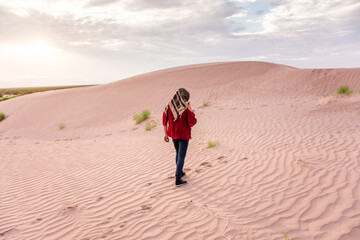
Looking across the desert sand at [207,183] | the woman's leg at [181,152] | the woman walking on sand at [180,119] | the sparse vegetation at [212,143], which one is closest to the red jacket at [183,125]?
the woman walking on sand at [180,119]

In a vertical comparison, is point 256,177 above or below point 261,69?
below

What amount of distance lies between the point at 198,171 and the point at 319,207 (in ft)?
7.69

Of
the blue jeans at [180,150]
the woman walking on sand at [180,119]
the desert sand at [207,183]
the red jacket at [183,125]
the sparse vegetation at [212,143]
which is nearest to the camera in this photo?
the desert sand at [207,183]

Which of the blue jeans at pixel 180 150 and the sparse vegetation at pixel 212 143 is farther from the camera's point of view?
the sparse vegetation at pixel 212 143

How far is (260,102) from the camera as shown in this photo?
1359cm

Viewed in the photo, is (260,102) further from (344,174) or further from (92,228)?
(92,228)

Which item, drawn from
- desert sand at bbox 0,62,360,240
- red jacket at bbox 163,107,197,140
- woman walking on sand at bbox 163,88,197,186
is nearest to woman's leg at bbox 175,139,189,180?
woman walking on sand at bbox 163,88,197,186

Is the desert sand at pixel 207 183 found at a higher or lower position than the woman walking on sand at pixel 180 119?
lower

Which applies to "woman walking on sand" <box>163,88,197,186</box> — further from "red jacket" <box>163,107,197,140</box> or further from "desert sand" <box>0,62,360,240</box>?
"desert sand" <box>0,62,360,240</box>

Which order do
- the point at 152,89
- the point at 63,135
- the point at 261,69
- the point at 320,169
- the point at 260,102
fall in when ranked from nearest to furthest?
the point at 320,169, the point at 63,135, the point at 260,102, the point at 152,89, the point at 261,69

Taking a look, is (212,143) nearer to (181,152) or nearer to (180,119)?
(181,152)

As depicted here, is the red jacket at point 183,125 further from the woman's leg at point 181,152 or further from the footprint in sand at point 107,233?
the footprint in sand at point 107,233

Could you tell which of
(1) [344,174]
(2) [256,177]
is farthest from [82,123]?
(1) [344,174]

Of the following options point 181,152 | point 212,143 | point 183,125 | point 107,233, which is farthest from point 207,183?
point 212,143
